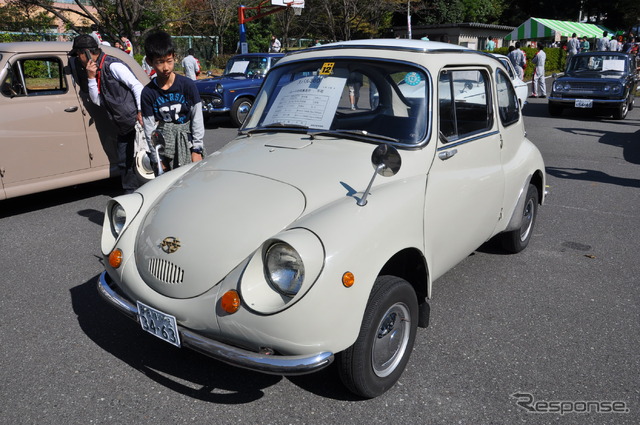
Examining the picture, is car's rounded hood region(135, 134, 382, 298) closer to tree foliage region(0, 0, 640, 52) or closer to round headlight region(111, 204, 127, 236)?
round headlight region(111, 204, 127, 236)

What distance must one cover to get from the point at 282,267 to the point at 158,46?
2699 millimetres

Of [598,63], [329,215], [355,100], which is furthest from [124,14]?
[329,215]

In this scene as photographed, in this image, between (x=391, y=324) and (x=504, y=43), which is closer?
(x=391, y=324)

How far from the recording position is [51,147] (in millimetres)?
6215

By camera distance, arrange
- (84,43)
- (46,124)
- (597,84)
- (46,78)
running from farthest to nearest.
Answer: (597,84), (46,78), (46,124), (84,43)

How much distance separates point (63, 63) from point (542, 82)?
17.8 meters

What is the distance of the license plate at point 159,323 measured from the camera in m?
2.71

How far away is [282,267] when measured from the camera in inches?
101

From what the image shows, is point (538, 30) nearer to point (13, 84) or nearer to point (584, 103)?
point (584, 103)

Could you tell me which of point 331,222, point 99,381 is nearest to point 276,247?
point 331,222

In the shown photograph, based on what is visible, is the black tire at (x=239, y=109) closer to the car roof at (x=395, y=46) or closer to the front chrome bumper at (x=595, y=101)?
the front chrome bumper at (x=595, y=101)

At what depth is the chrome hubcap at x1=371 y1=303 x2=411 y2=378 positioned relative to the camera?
9.56 ft

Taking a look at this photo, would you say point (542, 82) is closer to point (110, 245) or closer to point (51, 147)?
point (51, 147)

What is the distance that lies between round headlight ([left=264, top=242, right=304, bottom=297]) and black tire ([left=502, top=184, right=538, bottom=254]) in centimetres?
284
